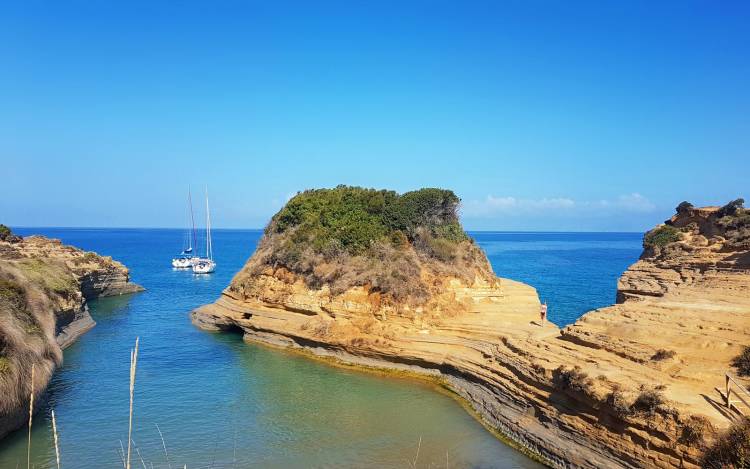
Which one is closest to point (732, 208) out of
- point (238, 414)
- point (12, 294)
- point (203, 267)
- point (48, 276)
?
point (238, 414)

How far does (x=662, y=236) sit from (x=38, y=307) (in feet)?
122

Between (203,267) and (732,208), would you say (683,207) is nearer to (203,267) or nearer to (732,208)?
(732,208)

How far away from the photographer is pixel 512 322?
21.5m

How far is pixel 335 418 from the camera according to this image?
17172 millimetres

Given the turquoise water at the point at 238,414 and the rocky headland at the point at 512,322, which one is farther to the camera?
the turquoise water at the point at 238,414

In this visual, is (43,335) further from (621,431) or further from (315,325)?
(621,431)

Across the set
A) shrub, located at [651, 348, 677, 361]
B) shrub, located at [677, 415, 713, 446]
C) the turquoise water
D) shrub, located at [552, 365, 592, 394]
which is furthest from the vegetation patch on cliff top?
shrub, located at [677, 415, 713, 446]

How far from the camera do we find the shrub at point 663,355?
45.5 ft

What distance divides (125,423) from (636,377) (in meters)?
16.2

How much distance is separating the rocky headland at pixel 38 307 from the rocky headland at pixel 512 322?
8387mm

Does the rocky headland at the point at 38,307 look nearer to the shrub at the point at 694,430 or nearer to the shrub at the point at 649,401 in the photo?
the shrub at the point at 649,401

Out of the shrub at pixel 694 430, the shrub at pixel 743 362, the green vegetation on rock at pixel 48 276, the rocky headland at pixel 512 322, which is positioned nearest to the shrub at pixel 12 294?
the green vegetation on rock at pixel 48 276

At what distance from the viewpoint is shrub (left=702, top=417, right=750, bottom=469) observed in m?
9.91

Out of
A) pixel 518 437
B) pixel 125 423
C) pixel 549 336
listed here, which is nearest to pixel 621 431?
pixel 518 437
